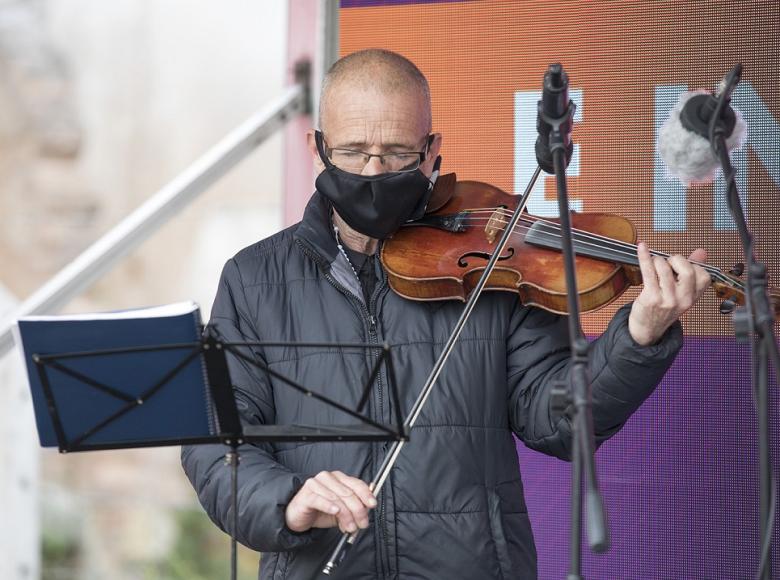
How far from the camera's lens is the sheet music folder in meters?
2.05

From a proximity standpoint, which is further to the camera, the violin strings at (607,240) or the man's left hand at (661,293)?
the violin strings at (607,240)

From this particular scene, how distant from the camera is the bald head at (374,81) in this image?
274 cm

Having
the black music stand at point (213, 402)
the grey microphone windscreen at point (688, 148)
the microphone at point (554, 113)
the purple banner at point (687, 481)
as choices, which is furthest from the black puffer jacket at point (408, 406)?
the purple banner at point (687, 481)

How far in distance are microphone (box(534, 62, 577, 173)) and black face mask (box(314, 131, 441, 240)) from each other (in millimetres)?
468

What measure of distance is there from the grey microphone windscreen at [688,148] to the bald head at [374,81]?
27.3 inches

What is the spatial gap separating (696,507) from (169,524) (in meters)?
4.21

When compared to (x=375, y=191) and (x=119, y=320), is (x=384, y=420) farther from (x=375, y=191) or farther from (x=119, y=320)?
(x=119, y=320)

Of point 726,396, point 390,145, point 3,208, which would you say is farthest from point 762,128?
point 3,208

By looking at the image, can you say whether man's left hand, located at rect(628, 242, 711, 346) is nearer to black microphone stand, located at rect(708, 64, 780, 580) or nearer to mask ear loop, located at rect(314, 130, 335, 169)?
black microphone stand, located at rect(708, 64, 780, 580)

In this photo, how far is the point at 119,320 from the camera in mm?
2039

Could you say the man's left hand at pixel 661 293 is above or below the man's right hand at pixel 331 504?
above

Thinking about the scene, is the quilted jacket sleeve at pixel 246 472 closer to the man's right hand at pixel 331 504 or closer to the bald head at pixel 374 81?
the man's right hand at pixel 331 504

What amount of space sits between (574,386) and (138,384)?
2.66ft

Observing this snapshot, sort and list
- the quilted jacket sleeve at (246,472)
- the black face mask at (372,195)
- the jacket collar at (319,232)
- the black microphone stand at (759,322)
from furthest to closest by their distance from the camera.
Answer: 1. the jacket collar at (319,232)
2. the black face mask at (372,195)
3. the quilted jacket sleeve at (246,472)
4. the black microphone stand at (759,322)
